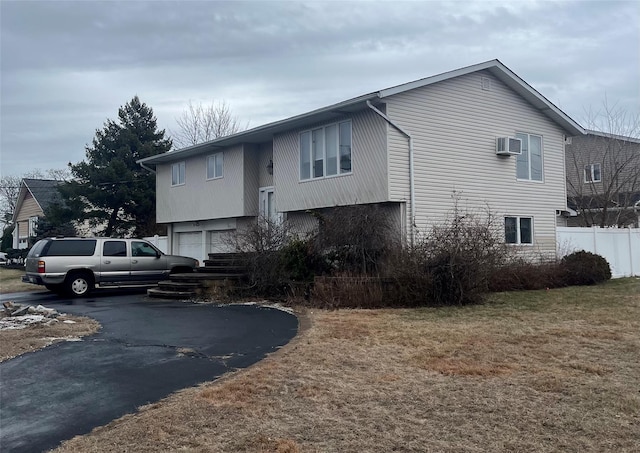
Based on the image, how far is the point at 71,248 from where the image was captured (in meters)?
18.5

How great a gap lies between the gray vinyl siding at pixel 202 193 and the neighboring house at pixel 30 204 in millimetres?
17158

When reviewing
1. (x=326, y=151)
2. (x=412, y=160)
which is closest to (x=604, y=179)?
(x=412, y=160)

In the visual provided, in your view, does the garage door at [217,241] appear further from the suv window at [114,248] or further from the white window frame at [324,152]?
the white window frame at [324,152]

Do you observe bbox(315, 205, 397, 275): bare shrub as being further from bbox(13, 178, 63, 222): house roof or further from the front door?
bbox(13, 178, 63, 222): house roof

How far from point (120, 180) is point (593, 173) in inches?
983

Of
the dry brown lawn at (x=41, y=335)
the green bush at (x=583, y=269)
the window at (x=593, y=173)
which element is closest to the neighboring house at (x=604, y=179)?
the window at (x=593, y=173)

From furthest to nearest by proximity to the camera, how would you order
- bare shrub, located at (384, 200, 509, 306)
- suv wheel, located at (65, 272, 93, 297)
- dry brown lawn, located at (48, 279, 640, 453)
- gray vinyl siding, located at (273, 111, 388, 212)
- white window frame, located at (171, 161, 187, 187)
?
1. white window frame, located at (171, 161, 187, 187)
2. suv wheel, located at (65, 272, 93, 297)
3. gray vinyl siding, located at (273, 111, 388, 212)
4. bare shrub, located at (384, 200, 509, 306)
5. dry brown lawn, located at (48, 279, 640, 453)

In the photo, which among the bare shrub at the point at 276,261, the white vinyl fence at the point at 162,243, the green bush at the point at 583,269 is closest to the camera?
the bare shrub at the point at 276,261

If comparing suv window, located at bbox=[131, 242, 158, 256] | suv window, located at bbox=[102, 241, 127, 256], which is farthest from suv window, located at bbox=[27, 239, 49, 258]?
suv window, located at bbox=[131, 242, 158, 256]

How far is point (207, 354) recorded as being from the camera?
8977mm

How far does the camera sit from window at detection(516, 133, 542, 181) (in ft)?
69.6

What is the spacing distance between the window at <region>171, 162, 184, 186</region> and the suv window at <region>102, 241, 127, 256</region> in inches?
281

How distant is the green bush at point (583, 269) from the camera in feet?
64.7

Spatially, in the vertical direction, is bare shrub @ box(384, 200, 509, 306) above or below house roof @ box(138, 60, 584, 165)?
below
